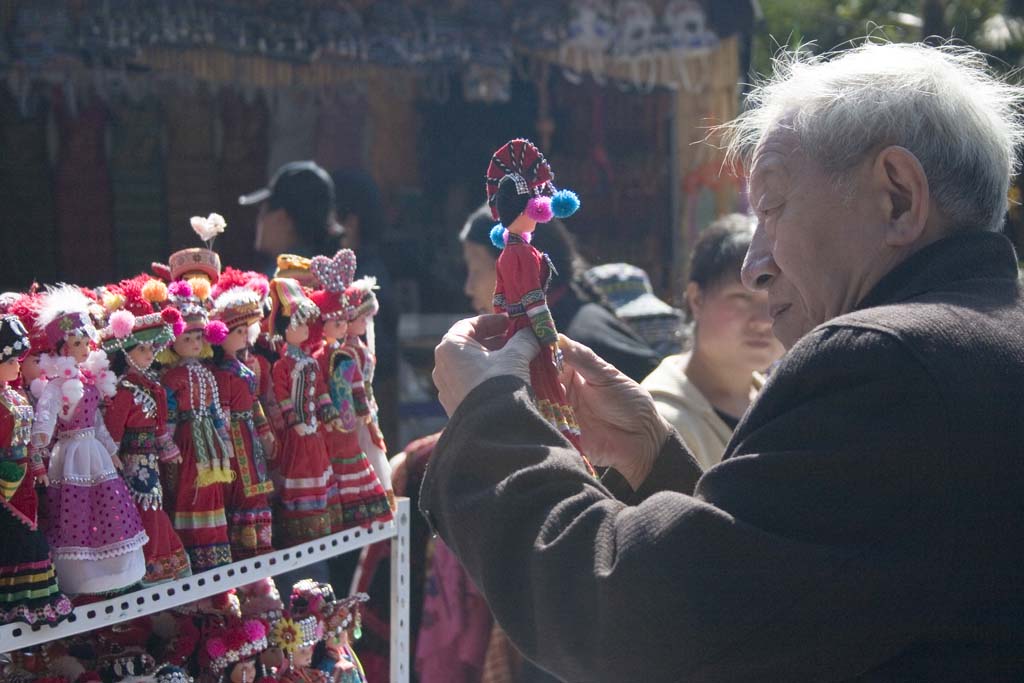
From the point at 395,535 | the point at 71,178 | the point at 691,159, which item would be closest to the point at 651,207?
the point at 691,159

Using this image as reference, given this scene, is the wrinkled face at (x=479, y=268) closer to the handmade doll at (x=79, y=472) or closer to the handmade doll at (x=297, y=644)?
the handmade doll at (x=297, y=644)

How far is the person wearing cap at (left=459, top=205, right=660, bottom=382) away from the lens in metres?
3.19

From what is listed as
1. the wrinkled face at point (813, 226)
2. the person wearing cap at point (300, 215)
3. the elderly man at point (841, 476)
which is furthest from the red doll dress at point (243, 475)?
the person wearing cap at point (300, 215)

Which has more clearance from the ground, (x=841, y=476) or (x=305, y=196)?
(x=841, y=476)

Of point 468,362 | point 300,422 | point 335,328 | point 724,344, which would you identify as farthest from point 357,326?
point 724,344

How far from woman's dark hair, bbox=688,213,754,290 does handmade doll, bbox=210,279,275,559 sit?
1338 mm

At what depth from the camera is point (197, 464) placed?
2043mm

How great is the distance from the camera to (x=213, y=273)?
2195mm

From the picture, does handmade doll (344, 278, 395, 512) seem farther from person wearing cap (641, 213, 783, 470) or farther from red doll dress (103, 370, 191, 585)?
person wearing cap (641, 213, 783, 470)

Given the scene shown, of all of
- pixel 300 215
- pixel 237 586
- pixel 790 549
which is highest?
pixel 790 549

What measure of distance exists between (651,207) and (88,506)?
16.0 ft

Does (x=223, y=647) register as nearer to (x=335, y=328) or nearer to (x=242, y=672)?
(x=242, y=672)

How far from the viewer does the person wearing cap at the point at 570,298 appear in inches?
126

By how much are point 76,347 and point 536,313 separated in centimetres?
78
